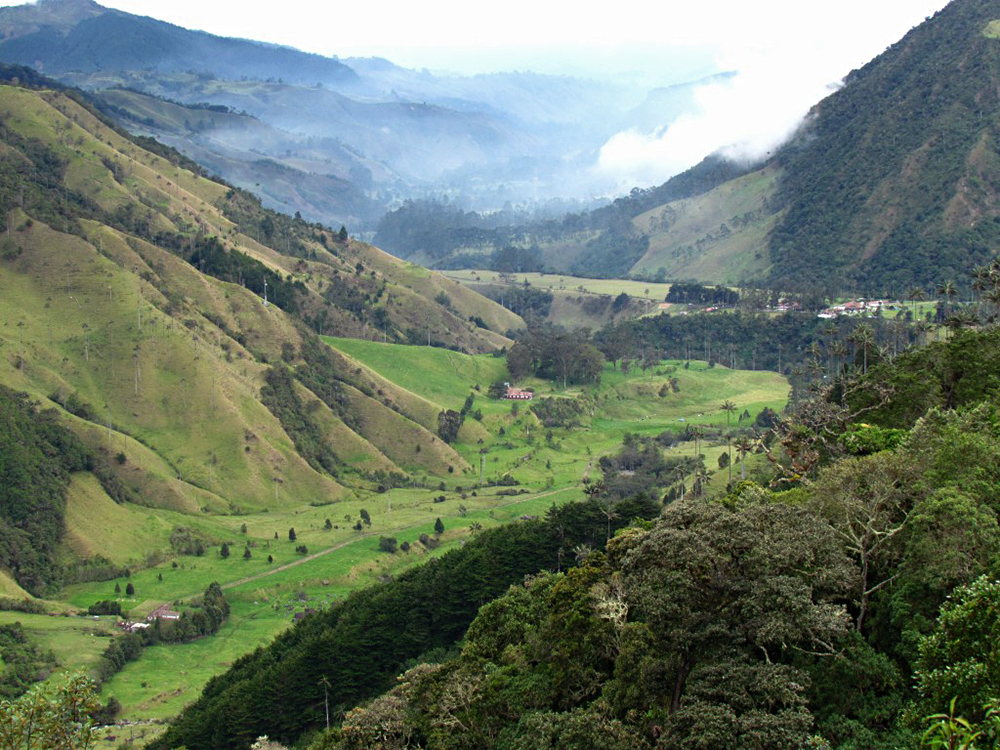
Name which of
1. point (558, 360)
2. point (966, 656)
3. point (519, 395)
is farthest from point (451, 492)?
point (966, 656)

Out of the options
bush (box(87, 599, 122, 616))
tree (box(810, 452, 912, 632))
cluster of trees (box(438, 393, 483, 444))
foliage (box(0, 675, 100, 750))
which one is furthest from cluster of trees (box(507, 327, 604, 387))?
foliage (box(0, 675, 100, 750))

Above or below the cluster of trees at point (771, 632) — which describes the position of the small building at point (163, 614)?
below

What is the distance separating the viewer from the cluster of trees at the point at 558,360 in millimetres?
150000

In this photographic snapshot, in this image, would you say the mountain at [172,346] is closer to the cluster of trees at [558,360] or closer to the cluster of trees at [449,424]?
the cluster of trees at [449,424]

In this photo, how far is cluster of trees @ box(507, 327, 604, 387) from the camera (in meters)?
150

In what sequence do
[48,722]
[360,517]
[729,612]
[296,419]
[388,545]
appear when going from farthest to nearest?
[296,419] < [360,517] < [388,545] < [729,612] < [48,722]

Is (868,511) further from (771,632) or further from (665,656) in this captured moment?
(665,656)

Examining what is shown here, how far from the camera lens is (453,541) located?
9481 cm

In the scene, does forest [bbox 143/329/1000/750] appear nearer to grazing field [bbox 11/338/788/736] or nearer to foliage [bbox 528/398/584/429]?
grazing field [bbox 11/338/788/736]

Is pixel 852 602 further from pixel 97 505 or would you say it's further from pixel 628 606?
pixel 97 505

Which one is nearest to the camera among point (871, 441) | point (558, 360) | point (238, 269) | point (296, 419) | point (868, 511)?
point (868, 511)

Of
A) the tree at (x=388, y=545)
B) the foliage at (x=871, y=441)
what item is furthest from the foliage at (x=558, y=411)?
the foliage at (x=871, y=441)

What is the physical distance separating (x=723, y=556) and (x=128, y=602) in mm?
58911

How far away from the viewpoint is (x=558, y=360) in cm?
15075
